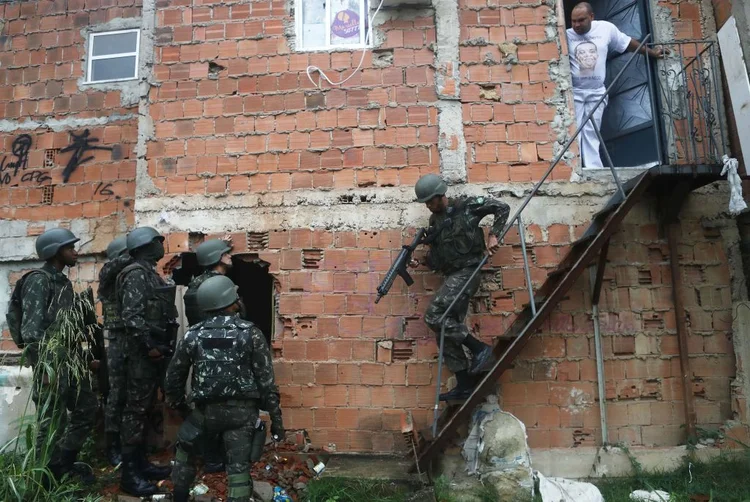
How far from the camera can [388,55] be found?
5.73 meters

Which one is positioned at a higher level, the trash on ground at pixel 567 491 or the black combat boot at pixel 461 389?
the black combat boot at pixel 461 389

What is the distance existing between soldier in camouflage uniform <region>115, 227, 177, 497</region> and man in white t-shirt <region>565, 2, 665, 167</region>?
4204 mm

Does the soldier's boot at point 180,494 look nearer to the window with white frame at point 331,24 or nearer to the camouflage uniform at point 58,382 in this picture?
the camouflage uniform at point 58,382

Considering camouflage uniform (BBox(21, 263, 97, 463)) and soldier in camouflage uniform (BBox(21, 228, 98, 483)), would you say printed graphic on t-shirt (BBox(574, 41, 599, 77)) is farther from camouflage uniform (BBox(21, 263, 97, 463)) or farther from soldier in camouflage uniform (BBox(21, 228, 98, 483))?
camouflage uniform (BBox(21, 263, 97, 463))

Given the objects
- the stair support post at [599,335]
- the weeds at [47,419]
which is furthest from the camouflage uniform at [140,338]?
the stair support post at [599,335]

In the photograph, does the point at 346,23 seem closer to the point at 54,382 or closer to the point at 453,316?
the point at 453,316

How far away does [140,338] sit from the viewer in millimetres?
4633

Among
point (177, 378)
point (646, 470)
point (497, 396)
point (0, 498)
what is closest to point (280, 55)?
point (177, 378)

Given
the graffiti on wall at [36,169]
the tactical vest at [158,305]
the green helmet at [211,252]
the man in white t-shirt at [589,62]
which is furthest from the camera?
the graffiti on wall at [36,169]

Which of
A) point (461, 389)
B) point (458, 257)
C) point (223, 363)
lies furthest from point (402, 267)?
point (223, 363)

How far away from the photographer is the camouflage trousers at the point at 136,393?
463 centimetres

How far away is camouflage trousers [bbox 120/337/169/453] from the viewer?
463 centimetres

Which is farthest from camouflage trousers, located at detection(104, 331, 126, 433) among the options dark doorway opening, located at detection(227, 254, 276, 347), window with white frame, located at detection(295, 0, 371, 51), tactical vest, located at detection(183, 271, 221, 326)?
window with white frame, located at detection(295, 0, 371, 51)

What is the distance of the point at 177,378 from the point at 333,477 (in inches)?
61.0
